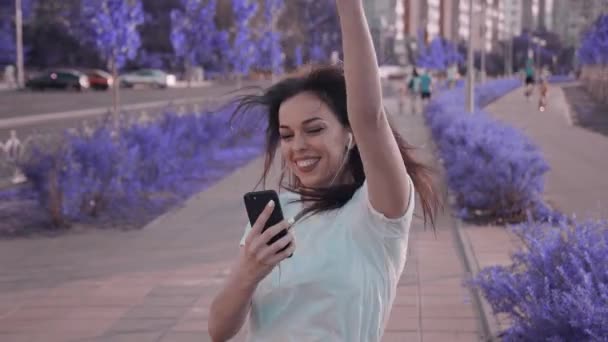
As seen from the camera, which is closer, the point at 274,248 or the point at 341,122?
the point at 274,248

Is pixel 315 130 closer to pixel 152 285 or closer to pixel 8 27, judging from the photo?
pixel 152 285

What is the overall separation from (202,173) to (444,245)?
7.51 m

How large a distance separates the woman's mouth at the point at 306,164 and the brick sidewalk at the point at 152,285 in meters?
3.92

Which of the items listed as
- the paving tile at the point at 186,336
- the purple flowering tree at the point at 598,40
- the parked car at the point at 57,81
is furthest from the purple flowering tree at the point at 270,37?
the parked car at the point at 57,81

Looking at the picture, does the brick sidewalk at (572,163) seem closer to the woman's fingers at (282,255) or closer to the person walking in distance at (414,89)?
the person walking in distance at (414,89)

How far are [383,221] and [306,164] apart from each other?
270 millimetres

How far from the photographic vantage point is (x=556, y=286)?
4.93 meters

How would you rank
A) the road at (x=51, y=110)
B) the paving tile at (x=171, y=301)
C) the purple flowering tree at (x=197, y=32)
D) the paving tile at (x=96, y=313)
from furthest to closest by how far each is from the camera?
the purple flowering tree at (x=197, y=32)
the road at (x=51, y=110)
the paving tile at (x=171, y=301)
the paving tile at (x=96, y=313)

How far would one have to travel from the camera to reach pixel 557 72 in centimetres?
9038

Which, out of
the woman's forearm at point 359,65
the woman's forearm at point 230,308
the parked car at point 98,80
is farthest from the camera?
the parked car at point 98,80

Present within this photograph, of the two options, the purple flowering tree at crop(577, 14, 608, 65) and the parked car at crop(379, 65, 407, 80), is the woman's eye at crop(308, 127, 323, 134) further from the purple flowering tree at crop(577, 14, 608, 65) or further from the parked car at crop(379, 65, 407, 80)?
the parked car at crop(379, 65, 407, 80)

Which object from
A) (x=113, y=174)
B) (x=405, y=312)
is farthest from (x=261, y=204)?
(x=113, y=174)

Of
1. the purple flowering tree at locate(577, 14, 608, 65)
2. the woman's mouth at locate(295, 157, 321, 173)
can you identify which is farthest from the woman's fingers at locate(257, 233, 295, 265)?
the purple flowering tree at locate(577, 14, 608, 65)

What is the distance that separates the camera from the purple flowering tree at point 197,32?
27062 millimetres
